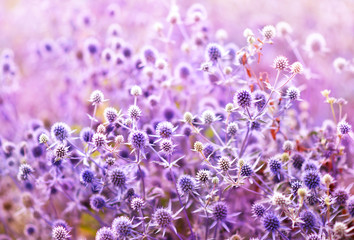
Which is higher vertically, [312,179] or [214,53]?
[214,53]

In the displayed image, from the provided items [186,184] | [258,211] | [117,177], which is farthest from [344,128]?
[117,177]

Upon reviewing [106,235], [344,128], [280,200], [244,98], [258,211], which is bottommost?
[106,235]

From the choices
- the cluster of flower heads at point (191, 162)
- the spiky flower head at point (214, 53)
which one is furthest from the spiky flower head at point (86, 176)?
the spiky flower head at point (214, 53)


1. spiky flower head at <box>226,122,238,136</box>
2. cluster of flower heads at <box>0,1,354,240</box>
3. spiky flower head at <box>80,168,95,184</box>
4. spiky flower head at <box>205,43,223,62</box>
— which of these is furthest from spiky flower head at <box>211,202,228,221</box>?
spiky flower head at <box>205,43,223,62</box>

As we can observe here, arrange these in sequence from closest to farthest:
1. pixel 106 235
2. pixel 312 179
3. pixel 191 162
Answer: pixel 106 235, pixel 312 179, pixel 191 162

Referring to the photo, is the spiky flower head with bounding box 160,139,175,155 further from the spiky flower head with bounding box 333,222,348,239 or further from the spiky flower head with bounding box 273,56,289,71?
the spiky flower head with bounding box 333,222,348,239

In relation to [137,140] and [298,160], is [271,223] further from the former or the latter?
[137,140]

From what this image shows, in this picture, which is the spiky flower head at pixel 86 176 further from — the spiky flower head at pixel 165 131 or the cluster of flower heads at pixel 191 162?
the spiky flower head at pixel 165 131
